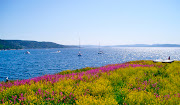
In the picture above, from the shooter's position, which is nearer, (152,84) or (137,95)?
(137,95)

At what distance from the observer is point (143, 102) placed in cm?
480

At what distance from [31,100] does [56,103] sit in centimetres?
102

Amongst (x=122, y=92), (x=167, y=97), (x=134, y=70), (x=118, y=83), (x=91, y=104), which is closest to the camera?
(x=91, y=104)

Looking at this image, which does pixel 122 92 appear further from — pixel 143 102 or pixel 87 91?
pixel 87 91

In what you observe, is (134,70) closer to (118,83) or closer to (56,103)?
(118,83)

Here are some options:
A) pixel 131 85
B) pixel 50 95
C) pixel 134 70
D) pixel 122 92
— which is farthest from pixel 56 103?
pixel 134 70

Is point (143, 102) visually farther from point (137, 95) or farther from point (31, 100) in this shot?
point (31, 100)

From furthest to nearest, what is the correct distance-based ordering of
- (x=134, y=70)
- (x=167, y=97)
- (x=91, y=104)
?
(x=134, y=70) < (x=167, y=97) < (x=91, y=104)

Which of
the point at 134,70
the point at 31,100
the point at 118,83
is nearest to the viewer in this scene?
the point at 31,100

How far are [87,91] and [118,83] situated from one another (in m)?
2.89

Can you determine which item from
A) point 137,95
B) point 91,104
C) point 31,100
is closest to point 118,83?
point 137,95

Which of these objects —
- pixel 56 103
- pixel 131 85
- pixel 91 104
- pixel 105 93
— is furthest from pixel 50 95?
pixel 131 85

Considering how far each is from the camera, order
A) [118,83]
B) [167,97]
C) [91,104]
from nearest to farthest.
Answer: [91,104] → [167,97] → [118,83]

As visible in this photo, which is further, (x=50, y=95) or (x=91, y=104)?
(x=50, y=95)
